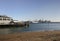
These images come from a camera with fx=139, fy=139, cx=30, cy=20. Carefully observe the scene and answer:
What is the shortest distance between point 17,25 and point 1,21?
31.7 feet

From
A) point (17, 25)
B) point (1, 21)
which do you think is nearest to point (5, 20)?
point (1, 21)

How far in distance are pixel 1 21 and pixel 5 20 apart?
3580 millimetres

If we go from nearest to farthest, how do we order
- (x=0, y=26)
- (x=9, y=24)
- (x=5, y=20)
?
1. (x=0, y=26)
2. (x=9, y=24)
3. (x=5, y=20)

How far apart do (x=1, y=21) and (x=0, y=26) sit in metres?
9.61

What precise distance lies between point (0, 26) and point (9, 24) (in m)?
7.15

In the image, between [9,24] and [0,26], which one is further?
[9,24]

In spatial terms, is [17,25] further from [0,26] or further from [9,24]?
[0,26]

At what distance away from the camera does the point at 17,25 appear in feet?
259

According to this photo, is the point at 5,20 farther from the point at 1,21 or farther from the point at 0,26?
the point at 0,26

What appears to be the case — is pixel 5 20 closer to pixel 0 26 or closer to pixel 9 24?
pixel 9 24

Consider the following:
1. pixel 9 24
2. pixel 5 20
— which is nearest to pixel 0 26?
pixel 9 24

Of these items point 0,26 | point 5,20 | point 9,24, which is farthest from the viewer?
point 5,20

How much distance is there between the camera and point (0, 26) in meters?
70.9

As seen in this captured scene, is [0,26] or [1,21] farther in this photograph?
Answer: [1,21]
